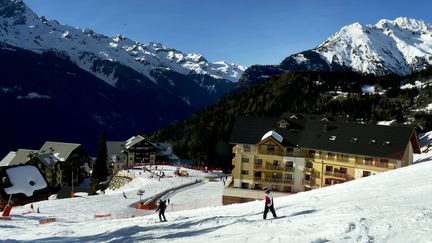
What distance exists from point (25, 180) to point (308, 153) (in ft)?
190

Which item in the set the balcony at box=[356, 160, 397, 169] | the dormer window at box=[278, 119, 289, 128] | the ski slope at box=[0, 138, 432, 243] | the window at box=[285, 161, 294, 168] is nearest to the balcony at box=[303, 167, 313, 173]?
the window at box=[285, 161, 294, 168]

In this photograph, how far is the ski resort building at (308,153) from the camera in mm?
64375

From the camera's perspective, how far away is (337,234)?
20.7 m

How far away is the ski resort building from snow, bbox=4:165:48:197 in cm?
4402

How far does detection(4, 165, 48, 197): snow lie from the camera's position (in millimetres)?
87856

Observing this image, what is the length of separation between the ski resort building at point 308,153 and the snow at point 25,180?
44.0 m

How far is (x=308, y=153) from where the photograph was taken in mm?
69312

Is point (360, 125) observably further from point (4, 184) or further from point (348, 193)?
point (4, 184)

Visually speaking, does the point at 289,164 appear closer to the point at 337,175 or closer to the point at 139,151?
the point at 337,175

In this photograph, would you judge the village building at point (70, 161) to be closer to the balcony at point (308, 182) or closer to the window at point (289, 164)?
the window at point (289, 164)

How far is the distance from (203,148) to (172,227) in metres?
105

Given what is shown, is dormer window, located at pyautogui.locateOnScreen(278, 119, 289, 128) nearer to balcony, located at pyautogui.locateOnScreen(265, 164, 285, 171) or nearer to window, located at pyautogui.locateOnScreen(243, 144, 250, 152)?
window, located at pyautogui.locateOnScreen(243, 144, 250, 152)

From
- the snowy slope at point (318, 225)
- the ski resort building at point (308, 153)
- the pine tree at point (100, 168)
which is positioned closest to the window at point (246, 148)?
the ski resort building at point (308, 153)

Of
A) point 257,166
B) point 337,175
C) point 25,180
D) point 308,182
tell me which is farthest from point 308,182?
point 25,180
